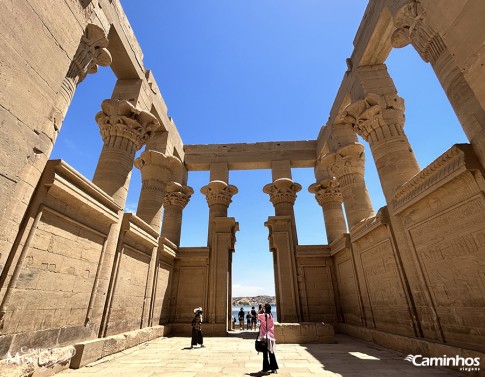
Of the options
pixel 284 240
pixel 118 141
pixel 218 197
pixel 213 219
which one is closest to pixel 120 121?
pixel 118 141

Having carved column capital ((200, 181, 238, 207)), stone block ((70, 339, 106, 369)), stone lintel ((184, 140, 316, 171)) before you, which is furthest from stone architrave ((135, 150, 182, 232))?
stone block ((70, 339, 106, 369))

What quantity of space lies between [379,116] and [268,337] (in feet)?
25.6

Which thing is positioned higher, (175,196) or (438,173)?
(175,196)

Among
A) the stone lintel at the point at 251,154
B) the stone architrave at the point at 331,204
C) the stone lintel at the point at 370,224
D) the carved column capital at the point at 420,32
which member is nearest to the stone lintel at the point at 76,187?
the stone lintel at the point at 370,224

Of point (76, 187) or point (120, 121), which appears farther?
point (120, 121)

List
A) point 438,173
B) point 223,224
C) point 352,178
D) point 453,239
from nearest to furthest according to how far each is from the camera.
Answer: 1. point 453,239
2. point 438,173
3. point 352,178
4. point 223,224

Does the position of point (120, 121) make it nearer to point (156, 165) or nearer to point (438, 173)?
point (156, 165)

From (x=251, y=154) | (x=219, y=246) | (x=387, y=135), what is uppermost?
(x=251, y=154)

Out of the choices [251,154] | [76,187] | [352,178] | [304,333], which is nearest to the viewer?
[76,187]

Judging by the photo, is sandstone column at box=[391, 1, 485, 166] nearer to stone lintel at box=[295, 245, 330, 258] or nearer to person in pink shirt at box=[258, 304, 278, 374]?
person in pink shirt at box=[258, 304, 278, 374]

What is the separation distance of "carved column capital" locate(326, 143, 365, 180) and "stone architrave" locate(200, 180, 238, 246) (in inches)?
235

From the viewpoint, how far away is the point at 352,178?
460 inches

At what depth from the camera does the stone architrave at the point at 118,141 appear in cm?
828
